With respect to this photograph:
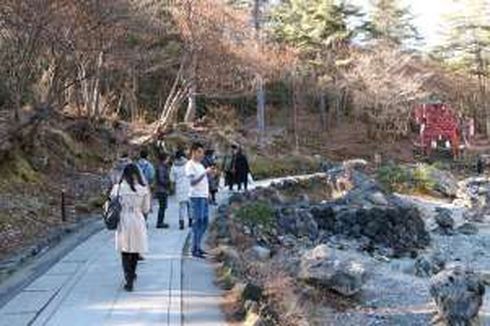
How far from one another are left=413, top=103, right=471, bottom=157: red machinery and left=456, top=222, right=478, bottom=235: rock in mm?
20531

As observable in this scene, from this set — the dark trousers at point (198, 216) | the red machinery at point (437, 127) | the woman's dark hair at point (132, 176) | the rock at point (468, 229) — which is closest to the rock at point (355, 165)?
the red machinery at point (437, 127)

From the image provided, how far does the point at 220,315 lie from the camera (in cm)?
948

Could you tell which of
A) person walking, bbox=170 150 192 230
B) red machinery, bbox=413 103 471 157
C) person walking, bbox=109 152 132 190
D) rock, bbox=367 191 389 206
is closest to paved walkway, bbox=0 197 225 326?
person walking, bbox=109 152 132 190

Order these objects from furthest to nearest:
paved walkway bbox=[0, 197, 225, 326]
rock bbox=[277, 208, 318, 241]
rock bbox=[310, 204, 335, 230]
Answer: rock bbox=[310, 204, 335, 230] < rock bbox=[277, 208, 318, 241] < paved walkway bbox=[0, 197, 225, 326]

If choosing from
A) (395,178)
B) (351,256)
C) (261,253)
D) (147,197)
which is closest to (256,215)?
(351,256)

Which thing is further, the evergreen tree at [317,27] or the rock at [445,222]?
the evergreen tree at [317,27]

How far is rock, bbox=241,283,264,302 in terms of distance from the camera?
9680 millimetres

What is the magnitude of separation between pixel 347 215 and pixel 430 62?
115ft

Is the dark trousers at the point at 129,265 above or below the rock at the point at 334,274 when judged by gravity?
above

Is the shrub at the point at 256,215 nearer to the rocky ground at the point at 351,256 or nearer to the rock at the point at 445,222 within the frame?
the rocky ground at the point at 351,256

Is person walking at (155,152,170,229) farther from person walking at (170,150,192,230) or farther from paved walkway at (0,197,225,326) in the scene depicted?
paved walkway at (0,197,225,326)

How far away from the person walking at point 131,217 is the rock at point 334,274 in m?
3.81

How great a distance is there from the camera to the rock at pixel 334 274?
13.6m

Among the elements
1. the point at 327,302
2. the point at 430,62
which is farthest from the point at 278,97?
the point at 327,302
